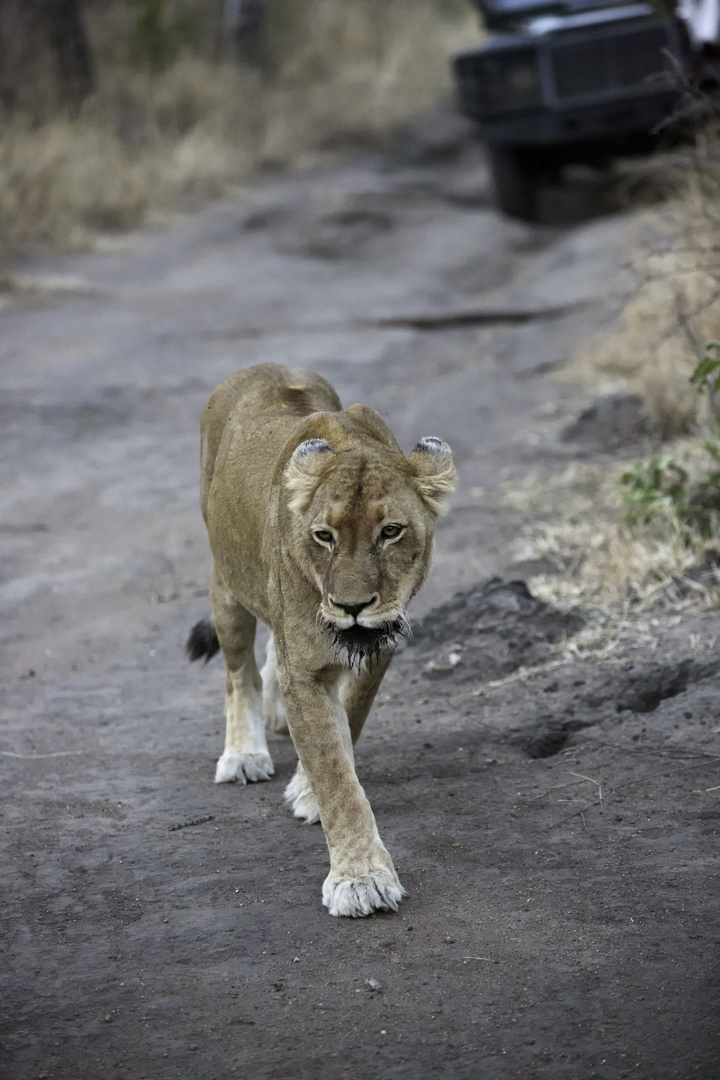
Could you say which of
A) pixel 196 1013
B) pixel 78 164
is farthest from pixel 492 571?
pixel 78 164

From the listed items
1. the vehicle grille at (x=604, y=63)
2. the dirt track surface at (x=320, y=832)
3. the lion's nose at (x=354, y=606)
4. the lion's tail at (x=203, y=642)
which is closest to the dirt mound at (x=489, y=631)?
the dirt track surface at (x=320, y=832)

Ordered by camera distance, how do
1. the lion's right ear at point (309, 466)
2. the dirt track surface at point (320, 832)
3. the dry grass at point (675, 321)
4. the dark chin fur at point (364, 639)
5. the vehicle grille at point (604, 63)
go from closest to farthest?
the dirt track surface at point (320, 832) < the dark chin fur at point (364, 639) < the lion's right ear at point (309, 466) < the dry grass at point (675, 321) < the vehicle grille at point (604, 63)

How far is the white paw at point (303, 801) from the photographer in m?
4.01

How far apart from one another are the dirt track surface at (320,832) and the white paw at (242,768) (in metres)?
0.06

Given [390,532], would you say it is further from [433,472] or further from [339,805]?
[339,805]

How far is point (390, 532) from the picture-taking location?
11.1 feet

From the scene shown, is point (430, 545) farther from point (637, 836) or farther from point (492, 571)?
point (492, 571)

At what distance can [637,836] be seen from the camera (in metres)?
3.79

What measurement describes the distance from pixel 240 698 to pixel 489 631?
1265mm

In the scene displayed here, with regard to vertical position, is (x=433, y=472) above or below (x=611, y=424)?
above

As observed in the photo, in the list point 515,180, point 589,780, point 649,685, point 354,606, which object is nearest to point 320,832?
point 589,780

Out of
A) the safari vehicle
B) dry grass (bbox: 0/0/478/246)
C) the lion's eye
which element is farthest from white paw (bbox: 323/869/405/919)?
dry grass (bbox: 0/0/478/246)

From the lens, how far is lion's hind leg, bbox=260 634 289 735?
4.75m

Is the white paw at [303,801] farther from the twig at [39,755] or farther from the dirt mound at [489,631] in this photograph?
the dirt mound at [489,631]
